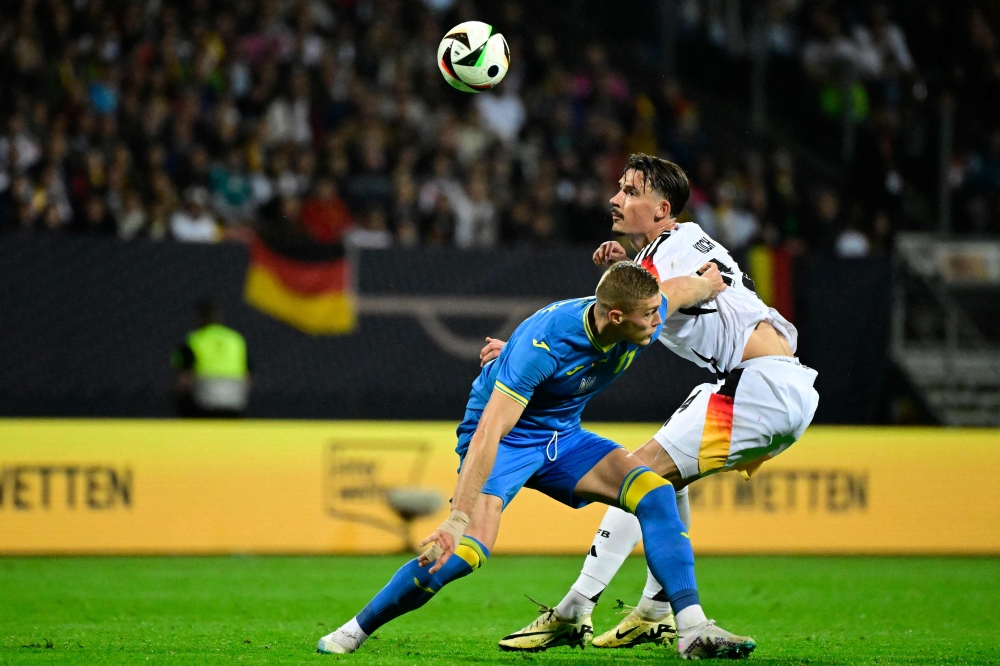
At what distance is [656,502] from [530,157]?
37.7ft

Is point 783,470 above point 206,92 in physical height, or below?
below

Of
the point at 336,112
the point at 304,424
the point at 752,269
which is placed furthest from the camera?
the point at 336,112

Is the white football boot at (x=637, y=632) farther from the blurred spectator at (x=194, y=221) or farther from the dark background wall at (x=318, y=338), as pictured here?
the blurred spectator at (x=194, y=221)

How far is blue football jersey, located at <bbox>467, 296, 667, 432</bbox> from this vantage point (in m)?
5.69

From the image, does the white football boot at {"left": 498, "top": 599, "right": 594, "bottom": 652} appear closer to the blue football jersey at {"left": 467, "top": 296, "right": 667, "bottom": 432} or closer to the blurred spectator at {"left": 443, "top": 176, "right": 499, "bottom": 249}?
the blue football jersey at {"left": 467, "top": 296, "right": 667, "bottom": 432}

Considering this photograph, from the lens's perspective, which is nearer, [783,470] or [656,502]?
[656,502]

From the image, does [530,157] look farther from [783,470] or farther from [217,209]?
[783,470]

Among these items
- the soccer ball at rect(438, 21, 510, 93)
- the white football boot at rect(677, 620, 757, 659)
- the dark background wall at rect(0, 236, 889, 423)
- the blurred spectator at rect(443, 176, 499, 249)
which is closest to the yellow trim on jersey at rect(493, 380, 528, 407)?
the white football boot at rect(677, 620, 757, 659)

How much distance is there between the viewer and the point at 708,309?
21.6 feet

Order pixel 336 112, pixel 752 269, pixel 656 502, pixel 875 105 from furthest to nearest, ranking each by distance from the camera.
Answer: pixel 875 105
pixel 336 112
pixel 752 269
pixel 656 502

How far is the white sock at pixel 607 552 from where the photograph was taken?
6637 mm

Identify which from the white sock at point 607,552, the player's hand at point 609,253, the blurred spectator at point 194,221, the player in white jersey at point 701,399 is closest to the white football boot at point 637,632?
the player in white jersey at point 701,399

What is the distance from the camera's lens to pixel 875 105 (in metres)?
18.8

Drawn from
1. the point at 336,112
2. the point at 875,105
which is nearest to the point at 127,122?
the point at 336,112
